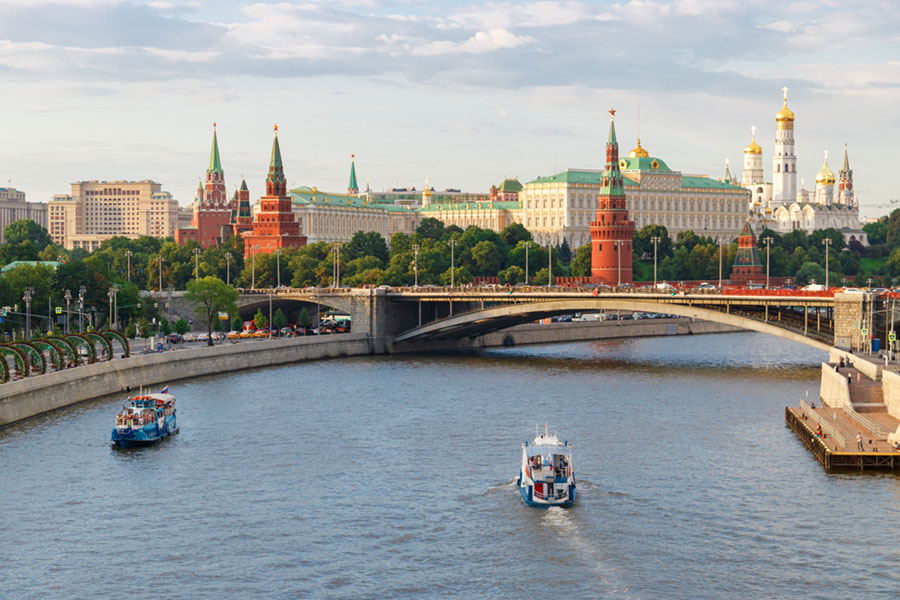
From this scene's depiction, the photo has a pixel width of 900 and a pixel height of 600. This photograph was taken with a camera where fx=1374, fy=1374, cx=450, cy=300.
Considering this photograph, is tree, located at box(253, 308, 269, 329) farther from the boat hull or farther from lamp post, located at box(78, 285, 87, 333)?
the boat hull

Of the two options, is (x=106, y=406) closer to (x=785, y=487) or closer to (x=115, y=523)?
(x=115, y=523)

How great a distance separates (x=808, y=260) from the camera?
199m

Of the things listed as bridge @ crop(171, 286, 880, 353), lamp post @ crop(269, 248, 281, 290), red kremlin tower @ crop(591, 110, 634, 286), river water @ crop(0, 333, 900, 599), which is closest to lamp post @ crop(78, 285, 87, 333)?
bridge @ crop(171, 286, 880, 353)

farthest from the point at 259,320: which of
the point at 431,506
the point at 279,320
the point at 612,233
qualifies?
the point at 431,506

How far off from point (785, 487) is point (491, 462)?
11.7 m

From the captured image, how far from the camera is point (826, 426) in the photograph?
58.0m

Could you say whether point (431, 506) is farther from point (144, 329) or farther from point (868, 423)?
point (144, 329)

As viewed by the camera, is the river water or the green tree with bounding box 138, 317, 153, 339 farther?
the green tree with bounding box 138, 317, 153, 339

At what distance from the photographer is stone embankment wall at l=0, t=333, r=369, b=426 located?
208 ft

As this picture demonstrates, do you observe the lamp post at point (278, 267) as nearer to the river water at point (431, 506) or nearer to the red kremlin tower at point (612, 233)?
the red kremlin tower at point (612, 233)

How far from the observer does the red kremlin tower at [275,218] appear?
182125mm

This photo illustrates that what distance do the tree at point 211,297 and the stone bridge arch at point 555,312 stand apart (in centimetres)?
1430

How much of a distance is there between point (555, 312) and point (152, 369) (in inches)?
1377

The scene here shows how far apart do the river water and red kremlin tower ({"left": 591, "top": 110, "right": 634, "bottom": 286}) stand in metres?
92.0
